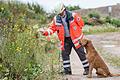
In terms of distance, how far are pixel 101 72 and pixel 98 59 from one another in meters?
0.29

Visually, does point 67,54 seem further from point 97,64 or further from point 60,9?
point 60,9

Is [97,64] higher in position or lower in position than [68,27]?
lower

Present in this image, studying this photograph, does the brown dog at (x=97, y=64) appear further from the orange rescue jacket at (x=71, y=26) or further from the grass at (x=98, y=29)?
the grass at (x=98, y=29)

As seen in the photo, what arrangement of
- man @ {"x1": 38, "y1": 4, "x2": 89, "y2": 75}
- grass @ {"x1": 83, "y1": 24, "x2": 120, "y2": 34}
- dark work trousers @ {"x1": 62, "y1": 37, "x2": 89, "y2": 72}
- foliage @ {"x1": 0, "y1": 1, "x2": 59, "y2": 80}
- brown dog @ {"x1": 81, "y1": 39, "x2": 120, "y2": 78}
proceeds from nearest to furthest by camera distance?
foliage @ {"x1": 0, "y1": 1, "x2": 59, "y2": 80}
brown dog @ {"x1": 81, "y1": 39, "x2": 120, "y2": 78}
man @ {"x1": 38, "y1": 4, "x2": 89, "y2": 75}
dark work trousers @ {"x1": 62, "y1": 37, "x2": 89, "y2": 72}
grass @ {"x1": 83, "y1": 24, "x2": 120, "y2": 34}

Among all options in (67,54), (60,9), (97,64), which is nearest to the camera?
(97,64)

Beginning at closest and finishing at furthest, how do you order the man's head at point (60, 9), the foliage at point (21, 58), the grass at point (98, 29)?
the foliage at point (21, 58) → the man's head at point (60, 9) → the grass at point (98, 29)

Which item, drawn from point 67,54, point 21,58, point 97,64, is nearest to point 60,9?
point 67,54

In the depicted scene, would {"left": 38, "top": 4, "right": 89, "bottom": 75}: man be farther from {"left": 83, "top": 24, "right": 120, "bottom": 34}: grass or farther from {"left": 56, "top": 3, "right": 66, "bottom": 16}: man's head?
{"left": 83, "top": 24, "right": 120, "bottom": 34}: grass

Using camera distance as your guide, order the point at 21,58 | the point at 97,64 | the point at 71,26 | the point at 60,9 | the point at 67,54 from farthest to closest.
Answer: the point at 67,54 → the point at 71,26 → the point at 60,9 → the point at 97,64 → the point at 21,58

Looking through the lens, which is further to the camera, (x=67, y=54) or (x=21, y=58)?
(x=67, y=54)

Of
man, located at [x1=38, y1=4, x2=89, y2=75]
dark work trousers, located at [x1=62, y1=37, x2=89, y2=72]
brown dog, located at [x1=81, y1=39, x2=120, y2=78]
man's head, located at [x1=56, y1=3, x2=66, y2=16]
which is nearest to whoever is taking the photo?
brown dog, located at [x1=81, y1=39, x2=120, y2=78]

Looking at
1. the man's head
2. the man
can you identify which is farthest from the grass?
the man's head

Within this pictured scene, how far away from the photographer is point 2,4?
83.9ft

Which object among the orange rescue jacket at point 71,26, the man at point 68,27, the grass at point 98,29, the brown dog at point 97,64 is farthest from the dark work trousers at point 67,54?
the grass at point 98,29
